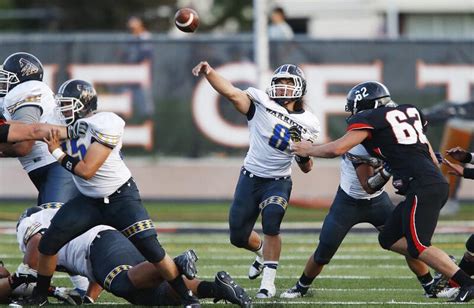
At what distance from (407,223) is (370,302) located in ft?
2.00

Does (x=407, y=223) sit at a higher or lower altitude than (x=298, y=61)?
higher

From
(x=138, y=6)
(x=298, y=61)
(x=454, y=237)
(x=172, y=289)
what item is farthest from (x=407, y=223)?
(x=138, y=6)

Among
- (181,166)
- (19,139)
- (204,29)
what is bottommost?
(204,29)

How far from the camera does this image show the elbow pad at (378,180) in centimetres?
862

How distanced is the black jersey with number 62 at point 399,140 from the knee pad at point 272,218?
1133mm

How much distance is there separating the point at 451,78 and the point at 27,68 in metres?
8.52

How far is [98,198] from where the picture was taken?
778 centimetres

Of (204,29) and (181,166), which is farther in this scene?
(204,29)

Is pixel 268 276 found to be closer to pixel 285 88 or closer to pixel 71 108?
pixel 285 88

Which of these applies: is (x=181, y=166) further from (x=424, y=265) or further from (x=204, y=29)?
(x=204, y=29)

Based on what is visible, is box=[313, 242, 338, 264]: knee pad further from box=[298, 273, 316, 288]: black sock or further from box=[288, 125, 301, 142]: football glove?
box=[288, 125, 301, 142]: football glove

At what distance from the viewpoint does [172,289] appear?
25.5 ft

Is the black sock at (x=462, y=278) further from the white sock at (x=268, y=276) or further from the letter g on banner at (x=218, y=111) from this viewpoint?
the letter g on banner at (x=218, y=111)

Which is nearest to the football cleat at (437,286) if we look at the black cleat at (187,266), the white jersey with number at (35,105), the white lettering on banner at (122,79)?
the black cleat at (187,266)
